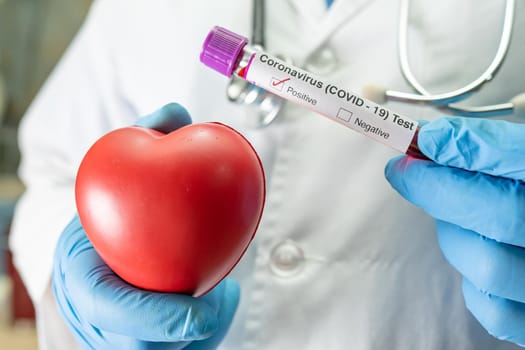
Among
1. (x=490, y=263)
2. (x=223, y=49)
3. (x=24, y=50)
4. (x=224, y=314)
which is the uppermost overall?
(x=223, y=49)

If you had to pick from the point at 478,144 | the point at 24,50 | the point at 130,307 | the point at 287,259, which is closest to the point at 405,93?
the point at 478,144

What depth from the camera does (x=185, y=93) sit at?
0.60 meters

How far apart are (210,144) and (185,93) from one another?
0.20 metres

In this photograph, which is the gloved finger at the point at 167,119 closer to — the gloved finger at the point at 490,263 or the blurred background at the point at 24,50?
the gloved finger at the point at 490,263

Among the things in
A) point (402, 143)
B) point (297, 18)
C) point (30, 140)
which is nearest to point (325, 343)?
point (402, 143)

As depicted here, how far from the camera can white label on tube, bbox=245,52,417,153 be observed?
1.44 ft

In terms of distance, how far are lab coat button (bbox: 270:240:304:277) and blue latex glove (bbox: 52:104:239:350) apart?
1.8 inches

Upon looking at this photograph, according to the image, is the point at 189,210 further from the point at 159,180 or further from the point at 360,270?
the point at 360,270

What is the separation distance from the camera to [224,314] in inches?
21.0

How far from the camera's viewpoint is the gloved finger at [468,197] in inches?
17.7

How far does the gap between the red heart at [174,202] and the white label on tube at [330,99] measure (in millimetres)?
56

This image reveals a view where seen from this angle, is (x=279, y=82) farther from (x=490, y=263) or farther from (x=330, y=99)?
(x=490, y=263)

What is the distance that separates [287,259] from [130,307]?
0.55 ft

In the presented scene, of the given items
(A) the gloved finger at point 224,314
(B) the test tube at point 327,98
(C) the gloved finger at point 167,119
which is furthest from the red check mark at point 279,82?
(A) the gloved finger at point 224,314
